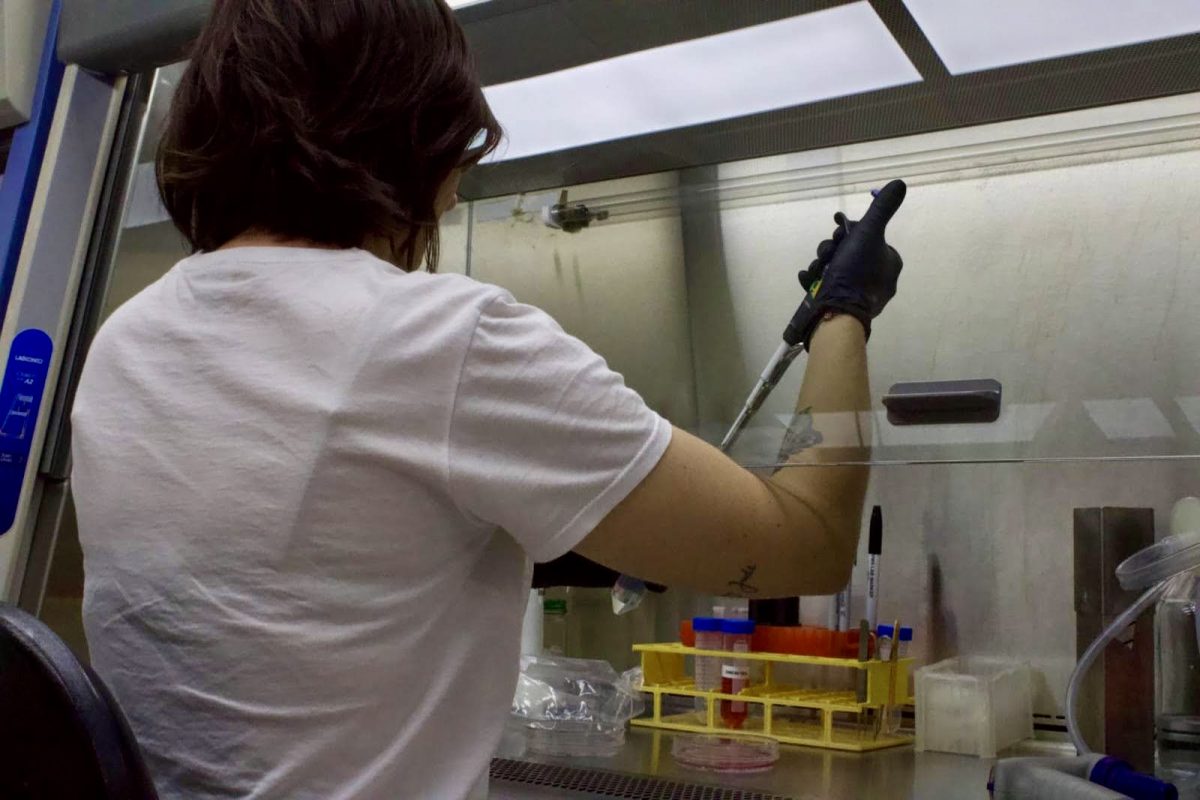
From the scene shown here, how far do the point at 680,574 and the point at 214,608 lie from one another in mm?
304

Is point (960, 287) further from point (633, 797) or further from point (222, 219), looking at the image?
point (222, 219)

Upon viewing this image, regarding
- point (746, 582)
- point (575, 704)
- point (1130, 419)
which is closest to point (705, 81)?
point (1130, 419)

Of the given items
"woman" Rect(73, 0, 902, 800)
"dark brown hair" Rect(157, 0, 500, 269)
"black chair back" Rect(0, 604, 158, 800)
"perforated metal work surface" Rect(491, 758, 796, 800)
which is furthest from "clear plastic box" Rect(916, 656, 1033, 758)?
"black chair back" Rect(0, 604, 158, 800)

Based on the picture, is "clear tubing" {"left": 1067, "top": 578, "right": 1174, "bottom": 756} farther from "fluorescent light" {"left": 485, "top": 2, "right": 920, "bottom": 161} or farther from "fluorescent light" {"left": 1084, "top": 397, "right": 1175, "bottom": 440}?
"fluorescent light" {"left": 485, "top": 2, "right": 920, "bottom": 161}

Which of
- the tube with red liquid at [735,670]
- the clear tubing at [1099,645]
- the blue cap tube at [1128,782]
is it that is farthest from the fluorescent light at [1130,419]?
the tube with red liquid at [735,670]

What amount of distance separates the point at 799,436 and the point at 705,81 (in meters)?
0.44

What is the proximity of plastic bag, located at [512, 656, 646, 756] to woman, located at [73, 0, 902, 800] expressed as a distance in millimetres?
685

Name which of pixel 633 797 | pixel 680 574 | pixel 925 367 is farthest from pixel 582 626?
pixel 680 574

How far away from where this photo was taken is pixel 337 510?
2.31 ft

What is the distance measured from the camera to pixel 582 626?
1.81 meters

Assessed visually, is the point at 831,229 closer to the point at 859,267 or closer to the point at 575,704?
the point at 859,267

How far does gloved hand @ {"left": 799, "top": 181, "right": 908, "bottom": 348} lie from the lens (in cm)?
115

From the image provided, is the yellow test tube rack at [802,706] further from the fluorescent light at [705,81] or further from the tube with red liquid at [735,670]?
the fluorescent light at [705,81]

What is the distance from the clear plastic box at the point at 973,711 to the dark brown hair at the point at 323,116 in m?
0.92
